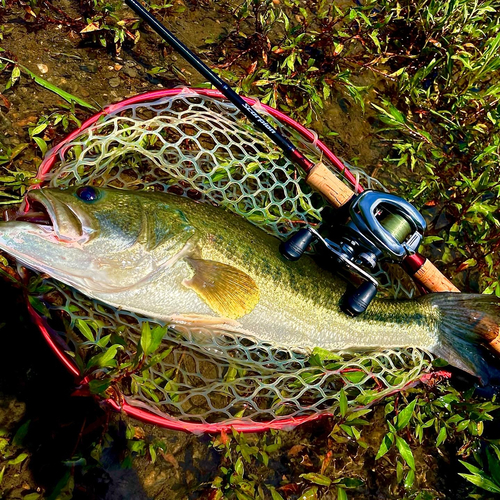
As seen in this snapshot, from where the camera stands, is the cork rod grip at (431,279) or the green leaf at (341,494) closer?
the green leaf at (341,494)

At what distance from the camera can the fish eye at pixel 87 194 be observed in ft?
8.08

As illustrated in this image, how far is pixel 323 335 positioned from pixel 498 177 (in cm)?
255

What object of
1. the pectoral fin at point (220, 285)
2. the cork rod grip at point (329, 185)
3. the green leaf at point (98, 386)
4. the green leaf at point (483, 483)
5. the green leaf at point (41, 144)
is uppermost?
the cork rod grip at point (329, 185)

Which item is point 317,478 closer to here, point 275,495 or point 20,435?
point 275,495

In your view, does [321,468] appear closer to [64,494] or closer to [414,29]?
[64,494]

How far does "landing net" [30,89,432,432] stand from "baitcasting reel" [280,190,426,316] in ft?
1.54

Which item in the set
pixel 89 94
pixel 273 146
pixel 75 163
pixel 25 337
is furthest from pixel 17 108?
pixel 273 146

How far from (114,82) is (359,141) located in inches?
92.8

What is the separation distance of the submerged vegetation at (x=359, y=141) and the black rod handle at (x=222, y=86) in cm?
84

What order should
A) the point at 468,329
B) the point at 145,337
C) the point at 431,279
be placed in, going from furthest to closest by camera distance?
1. the point at 431,279
2. the point at 468,329
3. the point at 145,337

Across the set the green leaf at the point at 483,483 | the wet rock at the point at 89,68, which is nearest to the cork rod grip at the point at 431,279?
the green leaf at the point at 483,483

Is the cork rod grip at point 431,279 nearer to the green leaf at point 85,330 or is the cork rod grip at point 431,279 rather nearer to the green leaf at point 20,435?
the green leaf at point 85,330

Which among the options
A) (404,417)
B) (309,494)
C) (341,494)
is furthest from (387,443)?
(309,494)

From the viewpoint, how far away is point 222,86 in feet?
10.3
